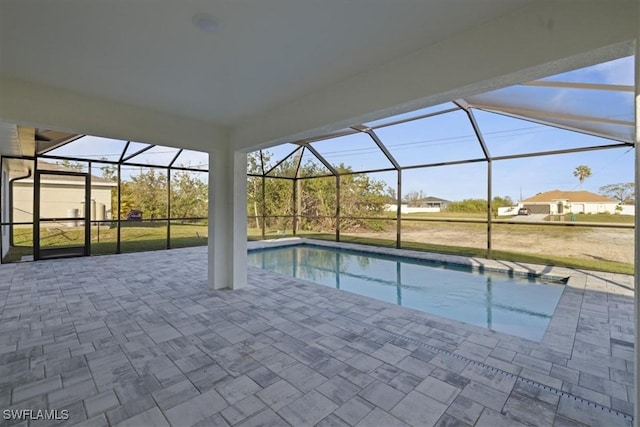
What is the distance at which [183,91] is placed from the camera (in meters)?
3.36

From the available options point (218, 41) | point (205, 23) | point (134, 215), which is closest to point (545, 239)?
point (218, 41)

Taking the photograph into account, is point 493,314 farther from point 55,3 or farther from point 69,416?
point 55,3

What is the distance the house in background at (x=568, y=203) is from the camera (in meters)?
7.43

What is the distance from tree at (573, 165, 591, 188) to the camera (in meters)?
7.80

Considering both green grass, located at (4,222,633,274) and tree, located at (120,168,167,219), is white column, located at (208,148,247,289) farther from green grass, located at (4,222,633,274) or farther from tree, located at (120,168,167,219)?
tree, located at (120,168,167,219)

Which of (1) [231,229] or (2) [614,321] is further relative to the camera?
(1) [231,229]

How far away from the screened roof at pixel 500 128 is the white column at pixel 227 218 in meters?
2.44

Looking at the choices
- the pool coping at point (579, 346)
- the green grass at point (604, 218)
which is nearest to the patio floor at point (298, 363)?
the pool coping at point (579, 346)

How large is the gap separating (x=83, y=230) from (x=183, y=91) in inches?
251

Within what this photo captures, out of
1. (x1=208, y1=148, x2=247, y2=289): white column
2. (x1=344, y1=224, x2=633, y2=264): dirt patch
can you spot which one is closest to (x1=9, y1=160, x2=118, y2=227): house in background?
(x1=208, y1=148, x2=247, y2=289): white column

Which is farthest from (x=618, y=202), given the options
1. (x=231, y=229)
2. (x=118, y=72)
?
(x=118, y=72)

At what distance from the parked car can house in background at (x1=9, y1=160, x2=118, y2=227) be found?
1.04m

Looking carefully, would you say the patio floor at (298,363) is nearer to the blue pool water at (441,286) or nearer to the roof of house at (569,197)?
the blue pool water at (441,286)

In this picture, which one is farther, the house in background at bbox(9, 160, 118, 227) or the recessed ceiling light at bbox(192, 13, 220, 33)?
the house in background at bbox(9, 160, 118, 227)
